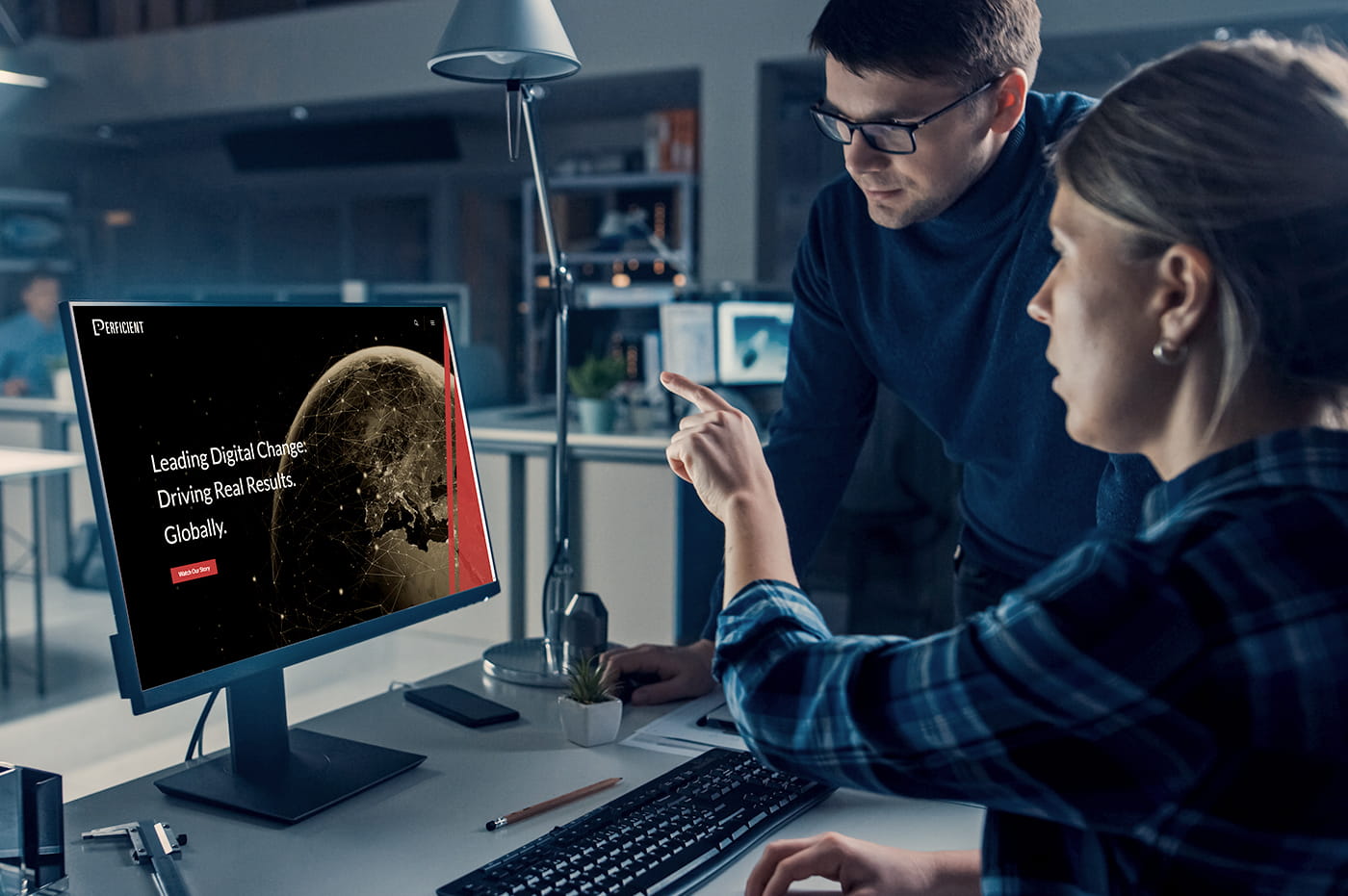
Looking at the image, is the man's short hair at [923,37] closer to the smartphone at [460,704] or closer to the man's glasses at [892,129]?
the man's glasses at [892,129]

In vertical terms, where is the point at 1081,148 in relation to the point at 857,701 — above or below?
above

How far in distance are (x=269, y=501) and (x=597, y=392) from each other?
8.15ft

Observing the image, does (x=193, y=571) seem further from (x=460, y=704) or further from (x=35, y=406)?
(x=35, y=406)

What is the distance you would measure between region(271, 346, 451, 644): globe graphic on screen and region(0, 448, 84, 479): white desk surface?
2499 mm

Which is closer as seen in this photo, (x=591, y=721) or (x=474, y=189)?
(x=591, y=721)

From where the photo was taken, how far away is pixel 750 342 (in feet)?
11.2

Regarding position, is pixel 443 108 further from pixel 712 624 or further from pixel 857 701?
pixel 857 701

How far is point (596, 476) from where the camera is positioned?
3336mm

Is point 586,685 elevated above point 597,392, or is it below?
below

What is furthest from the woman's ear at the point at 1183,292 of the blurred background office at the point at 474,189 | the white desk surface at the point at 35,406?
the white desk surface at the point at 35,406

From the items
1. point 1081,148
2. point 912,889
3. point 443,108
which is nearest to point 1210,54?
point 1081,148

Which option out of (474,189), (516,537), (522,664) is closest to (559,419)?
(522,664)

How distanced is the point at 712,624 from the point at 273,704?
0.53m

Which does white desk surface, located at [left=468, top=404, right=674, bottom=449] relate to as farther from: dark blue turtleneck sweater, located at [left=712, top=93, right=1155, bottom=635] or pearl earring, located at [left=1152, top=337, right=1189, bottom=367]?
pearl earring, located at [left=1152, top=337, right=1189, bottom=367]
